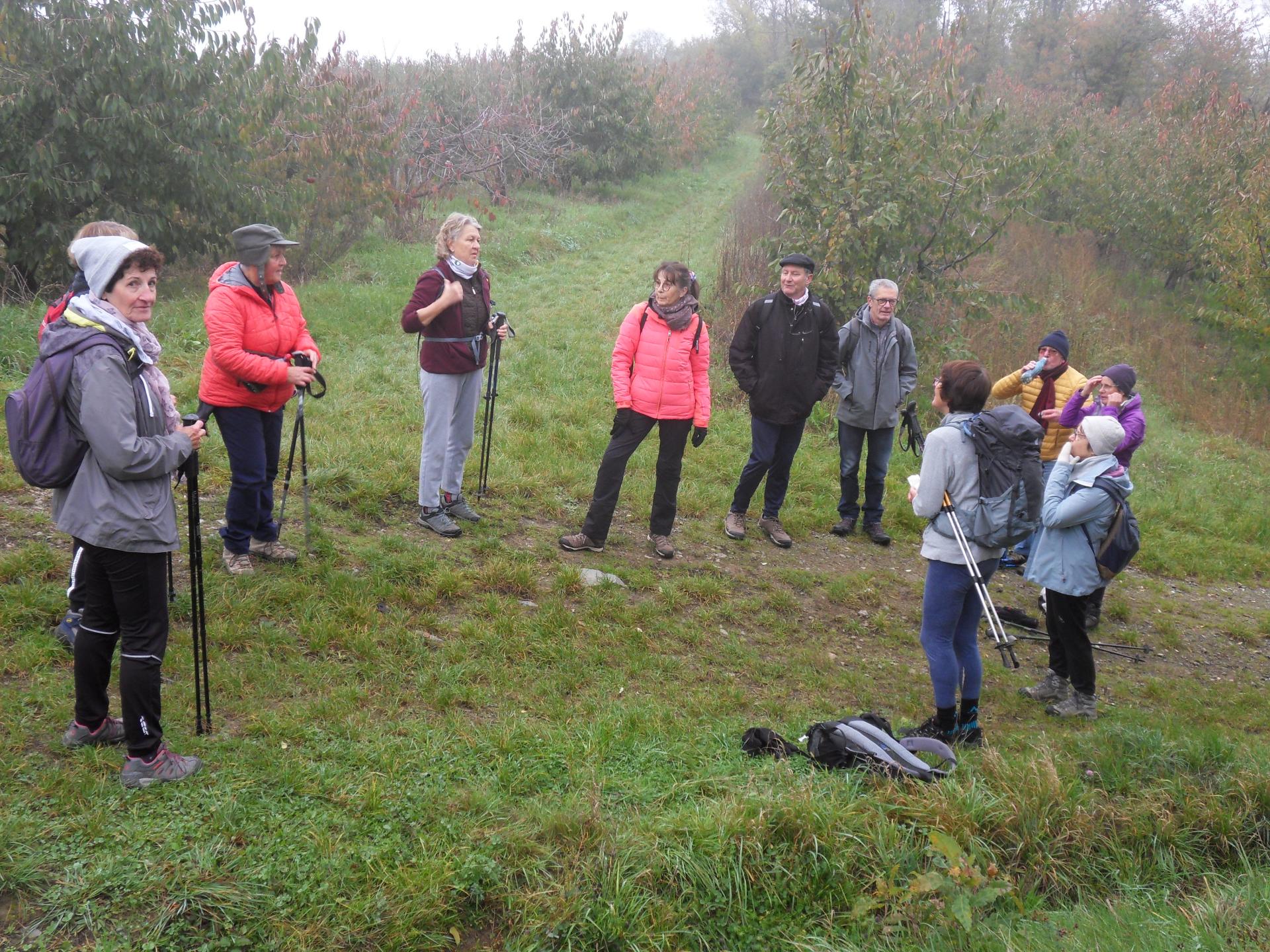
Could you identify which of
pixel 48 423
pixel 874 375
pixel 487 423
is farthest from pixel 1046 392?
pixel 48 423

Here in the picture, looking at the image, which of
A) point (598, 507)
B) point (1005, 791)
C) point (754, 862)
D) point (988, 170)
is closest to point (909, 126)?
point (988, 170)

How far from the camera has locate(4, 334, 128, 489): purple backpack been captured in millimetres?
3121

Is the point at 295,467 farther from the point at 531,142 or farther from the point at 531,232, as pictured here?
the point at 531,142

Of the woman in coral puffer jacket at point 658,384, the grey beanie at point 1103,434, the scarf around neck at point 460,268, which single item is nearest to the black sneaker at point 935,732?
the grey beanie at point 1103,434

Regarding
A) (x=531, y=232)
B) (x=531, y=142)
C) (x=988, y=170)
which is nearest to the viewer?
(x=988, y=170)

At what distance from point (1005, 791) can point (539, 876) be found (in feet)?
6.48

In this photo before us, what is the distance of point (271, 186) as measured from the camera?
12.0 meters

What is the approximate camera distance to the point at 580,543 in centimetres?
646

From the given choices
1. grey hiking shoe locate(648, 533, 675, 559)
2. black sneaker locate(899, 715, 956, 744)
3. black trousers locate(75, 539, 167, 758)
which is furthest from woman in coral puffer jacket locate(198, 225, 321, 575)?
black sneaker locate(899, 715, 956, 744)

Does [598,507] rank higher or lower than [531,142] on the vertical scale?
lower

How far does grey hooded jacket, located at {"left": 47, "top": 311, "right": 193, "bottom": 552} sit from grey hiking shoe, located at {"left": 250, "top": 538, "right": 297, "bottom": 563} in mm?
2140

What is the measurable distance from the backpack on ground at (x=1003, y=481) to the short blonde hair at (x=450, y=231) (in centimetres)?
338

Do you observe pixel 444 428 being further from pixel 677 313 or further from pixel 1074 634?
pixel 1074 634

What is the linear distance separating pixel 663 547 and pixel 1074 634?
2761mm
